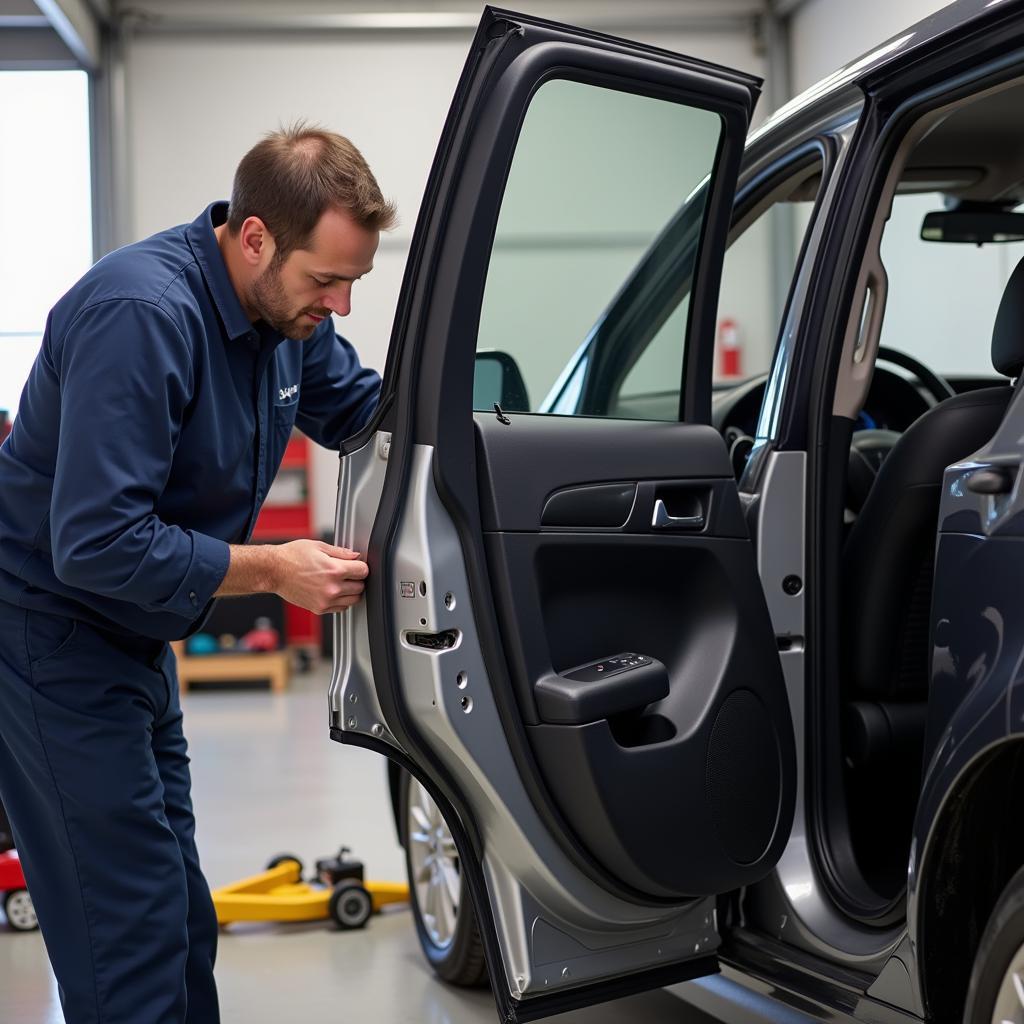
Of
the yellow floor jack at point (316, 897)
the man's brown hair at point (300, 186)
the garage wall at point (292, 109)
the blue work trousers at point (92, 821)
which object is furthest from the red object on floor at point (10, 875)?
the garage wall at point (292, 109)

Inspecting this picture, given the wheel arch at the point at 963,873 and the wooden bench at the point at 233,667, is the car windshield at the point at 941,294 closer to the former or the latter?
the wooden bench at the point at 233,667

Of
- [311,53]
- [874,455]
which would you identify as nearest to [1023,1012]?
[874,455]

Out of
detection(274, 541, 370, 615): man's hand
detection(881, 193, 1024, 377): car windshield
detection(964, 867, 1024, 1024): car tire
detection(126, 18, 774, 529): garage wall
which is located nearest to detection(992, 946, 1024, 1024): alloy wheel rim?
detection(964, 867, 1024, 1024): car tire

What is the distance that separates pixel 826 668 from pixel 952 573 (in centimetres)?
51

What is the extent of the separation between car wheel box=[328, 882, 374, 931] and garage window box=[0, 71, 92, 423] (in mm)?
6967

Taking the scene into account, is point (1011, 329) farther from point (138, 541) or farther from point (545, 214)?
point (138, 541)

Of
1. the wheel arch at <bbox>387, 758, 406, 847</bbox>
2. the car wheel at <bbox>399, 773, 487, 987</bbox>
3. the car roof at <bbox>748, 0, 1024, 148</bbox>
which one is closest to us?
the car roof at <bbox>748, 0, 1024, 148</bbox>

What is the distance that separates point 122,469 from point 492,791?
0.70 meters

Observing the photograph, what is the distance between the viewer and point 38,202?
31.1ft

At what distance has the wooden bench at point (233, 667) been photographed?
8008mm

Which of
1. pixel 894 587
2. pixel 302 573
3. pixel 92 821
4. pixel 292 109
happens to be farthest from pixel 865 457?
pixel 292 109

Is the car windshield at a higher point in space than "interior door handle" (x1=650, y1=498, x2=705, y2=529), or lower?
higher

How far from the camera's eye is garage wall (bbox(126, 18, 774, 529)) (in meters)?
9.54

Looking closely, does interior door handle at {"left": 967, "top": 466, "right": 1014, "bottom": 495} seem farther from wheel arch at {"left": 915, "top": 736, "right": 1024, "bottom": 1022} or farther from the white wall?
the white wall
